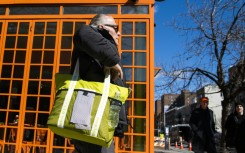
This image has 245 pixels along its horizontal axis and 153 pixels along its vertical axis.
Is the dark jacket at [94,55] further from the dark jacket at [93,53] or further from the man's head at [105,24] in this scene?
the man's head at [105,24]

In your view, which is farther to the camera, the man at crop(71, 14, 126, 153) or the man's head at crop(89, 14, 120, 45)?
the man's head at crop(89, 14, 120, 45)

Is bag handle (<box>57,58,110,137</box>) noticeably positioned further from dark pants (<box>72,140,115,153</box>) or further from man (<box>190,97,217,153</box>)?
man (<box>190,97,217,153</box>)

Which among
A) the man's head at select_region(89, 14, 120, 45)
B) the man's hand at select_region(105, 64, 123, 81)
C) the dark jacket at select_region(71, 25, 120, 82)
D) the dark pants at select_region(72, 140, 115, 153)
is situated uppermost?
the man's head at select_region(89, 14, 120, 45)

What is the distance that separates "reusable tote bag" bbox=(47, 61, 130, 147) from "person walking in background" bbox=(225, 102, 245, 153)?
202 inches

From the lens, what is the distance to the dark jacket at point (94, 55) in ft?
7.29

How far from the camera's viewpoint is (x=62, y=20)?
6656mm

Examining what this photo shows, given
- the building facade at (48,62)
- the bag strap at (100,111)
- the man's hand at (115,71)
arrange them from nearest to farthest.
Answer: the bag strap at (100,111)
the man's hand at (115,71)
the building facade at (48,62)

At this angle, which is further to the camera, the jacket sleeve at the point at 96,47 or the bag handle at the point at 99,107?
the jacket sleeve at the point at 96,47

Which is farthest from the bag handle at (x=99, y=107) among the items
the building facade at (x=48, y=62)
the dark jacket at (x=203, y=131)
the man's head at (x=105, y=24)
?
the dark jacket at (x=203, y=131)

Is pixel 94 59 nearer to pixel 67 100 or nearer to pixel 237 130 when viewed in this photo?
pixel 67 100

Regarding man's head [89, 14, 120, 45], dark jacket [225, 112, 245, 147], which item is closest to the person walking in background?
dark jacket [225, 112, 245, 147]

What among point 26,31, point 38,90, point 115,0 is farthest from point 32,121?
point 115,0

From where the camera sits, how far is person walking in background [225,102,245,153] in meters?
6.54

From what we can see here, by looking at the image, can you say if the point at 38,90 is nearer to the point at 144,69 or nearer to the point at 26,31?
the point at 26,31
